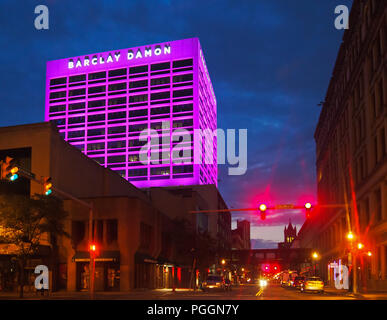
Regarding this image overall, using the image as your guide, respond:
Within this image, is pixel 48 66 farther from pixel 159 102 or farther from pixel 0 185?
pixel 0 185

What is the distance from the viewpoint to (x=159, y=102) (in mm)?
179625

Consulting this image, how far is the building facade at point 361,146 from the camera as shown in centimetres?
5078

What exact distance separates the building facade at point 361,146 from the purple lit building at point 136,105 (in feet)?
295

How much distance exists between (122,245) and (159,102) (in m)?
129

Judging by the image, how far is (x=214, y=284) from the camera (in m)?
58.7

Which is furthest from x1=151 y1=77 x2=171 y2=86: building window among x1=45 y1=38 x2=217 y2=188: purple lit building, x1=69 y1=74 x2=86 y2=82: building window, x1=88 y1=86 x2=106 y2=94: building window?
x1=69 y1=74 x2=86 y2=82: building window

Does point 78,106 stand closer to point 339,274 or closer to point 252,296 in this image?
point 339,274

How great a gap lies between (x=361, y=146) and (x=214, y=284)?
24.3 metres

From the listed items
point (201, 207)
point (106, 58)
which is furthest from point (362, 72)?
point (106, 58)

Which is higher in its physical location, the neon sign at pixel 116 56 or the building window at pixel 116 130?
the neon sign at pixel 116 56

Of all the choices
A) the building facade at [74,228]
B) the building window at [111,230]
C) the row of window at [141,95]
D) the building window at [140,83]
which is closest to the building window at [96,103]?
the row of window at [141,95]

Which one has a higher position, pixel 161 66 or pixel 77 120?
pixel 161 66

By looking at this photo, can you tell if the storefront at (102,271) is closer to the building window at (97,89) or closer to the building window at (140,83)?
the building window at (140,83)

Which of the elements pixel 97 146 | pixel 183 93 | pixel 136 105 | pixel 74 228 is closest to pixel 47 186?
pixel 74 228
